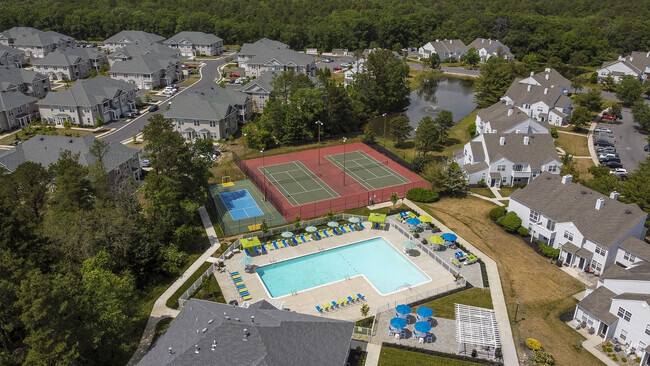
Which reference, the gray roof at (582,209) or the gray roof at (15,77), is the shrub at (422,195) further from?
the gray roof at (15,77)

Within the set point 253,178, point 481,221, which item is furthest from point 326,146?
point 481,221

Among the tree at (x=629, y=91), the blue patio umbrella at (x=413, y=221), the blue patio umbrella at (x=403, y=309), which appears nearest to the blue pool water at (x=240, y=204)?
the blue patio umbrella at (x=413, y=221)

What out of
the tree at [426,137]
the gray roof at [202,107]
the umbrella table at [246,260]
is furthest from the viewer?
the gray roof at [202,107]

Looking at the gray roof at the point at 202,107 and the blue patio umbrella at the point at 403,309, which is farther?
the gray roof at the point at 202,107

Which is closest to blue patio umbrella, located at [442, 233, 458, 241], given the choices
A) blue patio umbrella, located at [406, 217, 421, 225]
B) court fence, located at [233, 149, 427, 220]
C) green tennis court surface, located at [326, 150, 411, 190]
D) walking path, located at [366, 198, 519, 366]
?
walking path, located at [366, 198, 519, 366]

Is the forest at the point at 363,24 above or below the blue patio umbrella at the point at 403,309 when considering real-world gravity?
above

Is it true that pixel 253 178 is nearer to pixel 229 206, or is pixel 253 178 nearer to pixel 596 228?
pixel 229 206

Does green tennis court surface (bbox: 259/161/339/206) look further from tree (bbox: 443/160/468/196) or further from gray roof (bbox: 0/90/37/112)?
gray roof (bbox: 0/90/37/112)

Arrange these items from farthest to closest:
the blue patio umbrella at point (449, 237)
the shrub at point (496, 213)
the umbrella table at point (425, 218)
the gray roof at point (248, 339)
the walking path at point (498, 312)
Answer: the shrub at point (496, 213)
the umbrella table at point (425, 218)
the blue patio umbrella at point (449, 237)
the walking path at point (498, 312)
the gray roof at point (248, 339)
